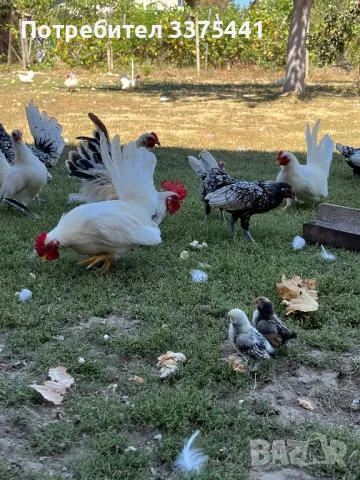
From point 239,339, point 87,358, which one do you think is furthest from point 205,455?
point 87,358

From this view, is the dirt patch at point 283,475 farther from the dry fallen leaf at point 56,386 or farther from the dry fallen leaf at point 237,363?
the dry fallen leaf at point 56,386

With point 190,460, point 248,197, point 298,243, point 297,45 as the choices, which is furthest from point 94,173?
point 297,45

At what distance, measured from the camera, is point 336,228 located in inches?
207

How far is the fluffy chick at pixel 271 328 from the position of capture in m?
3.19

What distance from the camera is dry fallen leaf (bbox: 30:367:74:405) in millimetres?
2789

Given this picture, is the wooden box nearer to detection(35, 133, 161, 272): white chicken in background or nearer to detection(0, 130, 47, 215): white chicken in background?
detection(35, 133, 161, 272): white chicken in background

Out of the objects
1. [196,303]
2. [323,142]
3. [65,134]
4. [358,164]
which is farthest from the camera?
[65,134]

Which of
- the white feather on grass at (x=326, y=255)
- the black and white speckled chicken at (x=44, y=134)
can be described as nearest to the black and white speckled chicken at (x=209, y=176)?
the white feather on grass at (x=326, y=255)

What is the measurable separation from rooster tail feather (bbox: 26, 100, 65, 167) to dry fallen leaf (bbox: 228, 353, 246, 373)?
4.72m

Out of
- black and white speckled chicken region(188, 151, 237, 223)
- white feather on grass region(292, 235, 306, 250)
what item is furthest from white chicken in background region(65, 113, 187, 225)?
white feather on grass region(292, 235, 306, 250)

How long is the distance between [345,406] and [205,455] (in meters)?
0.83

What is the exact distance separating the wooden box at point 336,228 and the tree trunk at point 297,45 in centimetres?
1157

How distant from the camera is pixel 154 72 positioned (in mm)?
24406

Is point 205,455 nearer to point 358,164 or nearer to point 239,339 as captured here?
point 239,339
